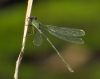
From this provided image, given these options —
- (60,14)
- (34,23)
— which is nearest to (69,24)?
(60,14)

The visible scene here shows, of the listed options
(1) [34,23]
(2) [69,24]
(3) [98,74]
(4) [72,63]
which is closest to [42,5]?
(2) [69,24]

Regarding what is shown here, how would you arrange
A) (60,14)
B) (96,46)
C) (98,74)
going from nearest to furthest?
1. (98,74)
2. (96,46)
3. (60,14)

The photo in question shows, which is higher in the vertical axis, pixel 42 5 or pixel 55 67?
pixel 42 5

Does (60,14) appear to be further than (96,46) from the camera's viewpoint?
Yes

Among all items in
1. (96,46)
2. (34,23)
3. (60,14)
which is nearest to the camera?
(34,23)

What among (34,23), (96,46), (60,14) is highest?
(34,23)

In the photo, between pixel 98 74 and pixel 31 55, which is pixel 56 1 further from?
pixel 98 74

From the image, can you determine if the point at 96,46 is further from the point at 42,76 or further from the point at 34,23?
the point at 34,23
